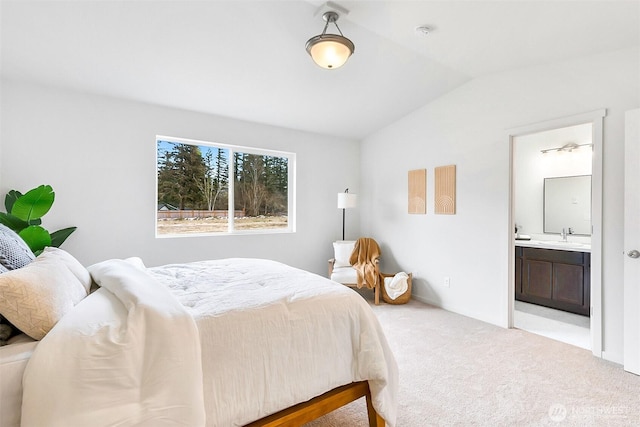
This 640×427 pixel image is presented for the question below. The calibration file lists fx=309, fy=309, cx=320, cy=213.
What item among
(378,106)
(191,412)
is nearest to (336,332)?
(191,412)

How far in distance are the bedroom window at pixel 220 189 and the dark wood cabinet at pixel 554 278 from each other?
3.19 meters

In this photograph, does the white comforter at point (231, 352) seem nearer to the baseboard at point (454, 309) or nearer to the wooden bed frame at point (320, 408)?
the wooden bed frame at point (320, 408)

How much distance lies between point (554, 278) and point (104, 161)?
528 centimetres

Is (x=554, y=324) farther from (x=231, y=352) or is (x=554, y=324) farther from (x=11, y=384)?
(x=11, y=384)

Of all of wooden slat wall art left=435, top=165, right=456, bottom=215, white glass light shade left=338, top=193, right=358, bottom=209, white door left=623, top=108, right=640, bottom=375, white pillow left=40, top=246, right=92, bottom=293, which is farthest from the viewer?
Result: white glass light shade left=338, top=193, right=358, bottom=209

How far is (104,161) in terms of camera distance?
316 cm

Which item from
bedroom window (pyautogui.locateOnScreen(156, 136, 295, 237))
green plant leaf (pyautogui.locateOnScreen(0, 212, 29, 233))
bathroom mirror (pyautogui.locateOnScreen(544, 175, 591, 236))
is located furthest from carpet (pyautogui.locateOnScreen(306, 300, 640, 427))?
green plant leaf (pyautogui.locateOnScreen(0, 212, 29, 233))

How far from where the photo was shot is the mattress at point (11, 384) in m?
0.98

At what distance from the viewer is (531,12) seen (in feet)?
7.40

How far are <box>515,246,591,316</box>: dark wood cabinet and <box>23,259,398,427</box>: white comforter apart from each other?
125 inches

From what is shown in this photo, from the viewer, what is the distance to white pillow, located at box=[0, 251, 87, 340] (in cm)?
106

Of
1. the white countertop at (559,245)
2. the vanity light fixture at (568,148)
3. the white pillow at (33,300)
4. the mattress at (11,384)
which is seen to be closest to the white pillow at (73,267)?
the white pillow at (33,300)

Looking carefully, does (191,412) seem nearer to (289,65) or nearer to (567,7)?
(289,65)

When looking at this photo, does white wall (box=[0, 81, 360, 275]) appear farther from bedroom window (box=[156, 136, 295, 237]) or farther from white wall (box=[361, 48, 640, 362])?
white wall (box=[361, 48, 640, 362])
